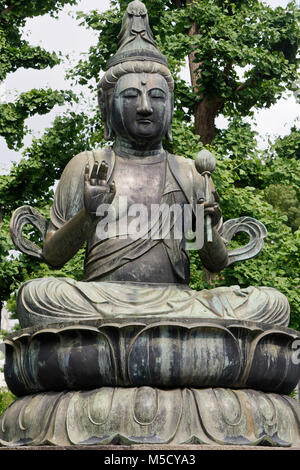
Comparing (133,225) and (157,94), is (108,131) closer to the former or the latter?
(157,94)

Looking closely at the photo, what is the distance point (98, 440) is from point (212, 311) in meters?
1.28

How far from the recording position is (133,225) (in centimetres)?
720

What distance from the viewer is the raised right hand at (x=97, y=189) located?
648 cm

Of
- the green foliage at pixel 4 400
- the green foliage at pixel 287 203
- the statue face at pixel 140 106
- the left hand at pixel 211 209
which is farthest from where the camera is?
the green foliage at pixel 287 203

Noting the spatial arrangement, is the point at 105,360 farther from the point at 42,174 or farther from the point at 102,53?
the point at 102,53

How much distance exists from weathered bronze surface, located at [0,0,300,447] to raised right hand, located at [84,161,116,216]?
1 cm

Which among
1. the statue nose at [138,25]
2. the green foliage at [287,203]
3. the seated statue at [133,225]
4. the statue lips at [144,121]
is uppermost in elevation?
the green foliage at [287,203]

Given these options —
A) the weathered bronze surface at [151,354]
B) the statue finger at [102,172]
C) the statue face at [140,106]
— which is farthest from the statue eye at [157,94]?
the weathered bronze surface at [151,354]

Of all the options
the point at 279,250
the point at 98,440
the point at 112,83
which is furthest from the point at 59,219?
the point at 279,250

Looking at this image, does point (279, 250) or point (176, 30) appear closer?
point (279, 250)

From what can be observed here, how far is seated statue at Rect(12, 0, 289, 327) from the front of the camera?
6.45 meters

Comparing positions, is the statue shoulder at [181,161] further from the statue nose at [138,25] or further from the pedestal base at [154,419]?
the pedestal base at [154,419]

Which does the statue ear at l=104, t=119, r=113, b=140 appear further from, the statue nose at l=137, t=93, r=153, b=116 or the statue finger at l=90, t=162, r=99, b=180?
the statue finger at l=90, t=162, r=99, b=180
